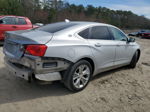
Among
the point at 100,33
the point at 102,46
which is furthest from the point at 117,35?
the point at 102,46

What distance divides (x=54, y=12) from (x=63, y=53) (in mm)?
34440

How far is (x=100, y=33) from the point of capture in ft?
12.6

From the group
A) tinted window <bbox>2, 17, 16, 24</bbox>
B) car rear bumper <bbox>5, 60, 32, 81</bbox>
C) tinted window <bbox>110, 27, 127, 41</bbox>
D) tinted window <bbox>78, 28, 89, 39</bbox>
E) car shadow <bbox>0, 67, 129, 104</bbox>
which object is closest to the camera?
car rear bumper <bbox>5, 60, 32, 81</bbox>

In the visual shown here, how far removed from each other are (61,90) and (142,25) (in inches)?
2186

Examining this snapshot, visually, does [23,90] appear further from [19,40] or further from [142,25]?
[142,25]

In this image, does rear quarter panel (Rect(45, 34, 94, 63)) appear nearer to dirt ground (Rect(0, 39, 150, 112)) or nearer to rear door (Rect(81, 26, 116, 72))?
rear door (Rect(81, 26, 116, 72))

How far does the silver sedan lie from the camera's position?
2.76 m

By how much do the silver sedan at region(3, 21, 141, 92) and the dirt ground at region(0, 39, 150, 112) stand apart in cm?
34

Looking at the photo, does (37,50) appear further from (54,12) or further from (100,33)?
(54,12)

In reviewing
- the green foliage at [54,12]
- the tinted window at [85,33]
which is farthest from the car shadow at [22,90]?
the green foliage at [54,12]

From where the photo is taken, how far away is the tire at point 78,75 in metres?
3.12

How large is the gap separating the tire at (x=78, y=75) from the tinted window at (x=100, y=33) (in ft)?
2.38

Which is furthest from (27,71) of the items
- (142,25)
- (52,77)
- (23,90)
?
(142,25)

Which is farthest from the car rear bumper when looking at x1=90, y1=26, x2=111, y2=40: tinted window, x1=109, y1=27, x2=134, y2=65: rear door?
x1=109, y1=27, x2=134, y2=65: rear door
